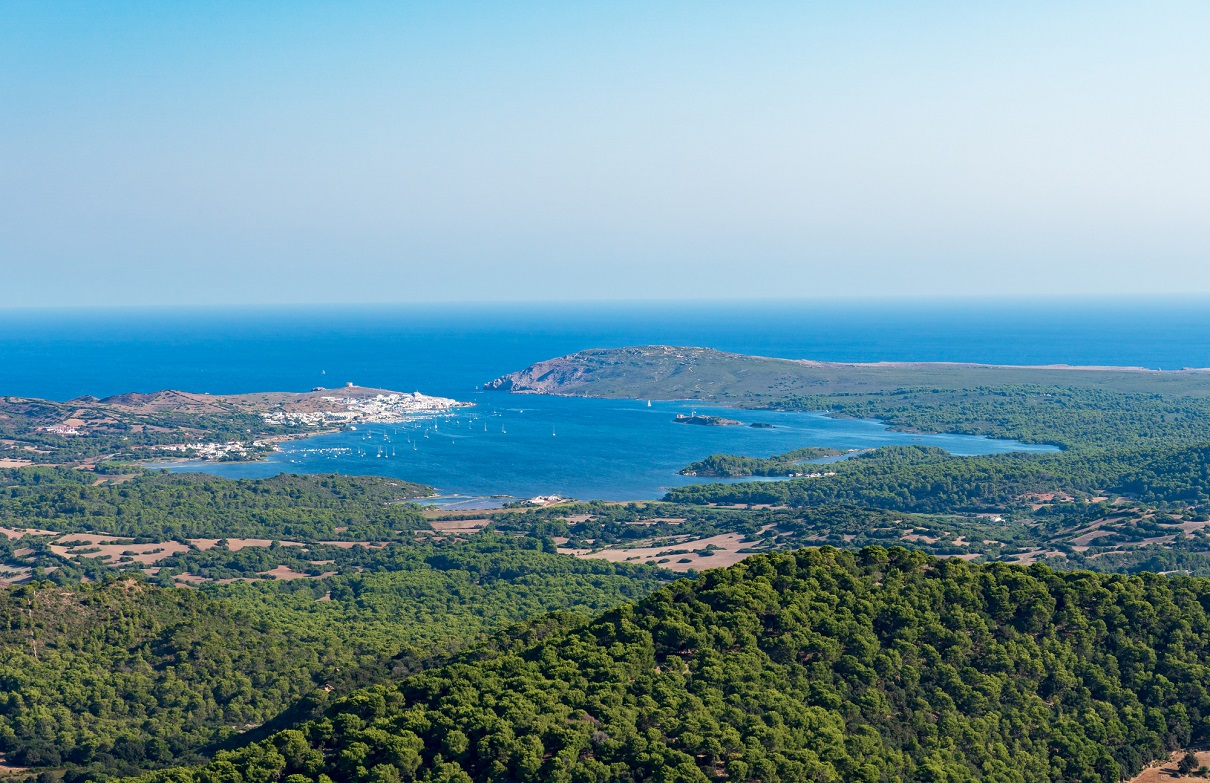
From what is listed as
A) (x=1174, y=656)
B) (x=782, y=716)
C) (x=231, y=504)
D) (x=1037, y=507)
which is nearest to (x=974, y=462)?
(x=1037, y=507)

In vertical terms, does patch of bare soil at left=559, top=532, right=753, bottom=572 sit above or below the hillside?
below

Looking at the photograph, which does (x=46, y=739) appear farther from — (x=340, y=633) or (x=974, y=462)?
(x=974, y=462)

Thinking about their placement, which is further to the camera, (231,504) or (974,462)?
(974,462)

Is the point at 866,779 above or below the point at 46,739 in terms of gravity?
above

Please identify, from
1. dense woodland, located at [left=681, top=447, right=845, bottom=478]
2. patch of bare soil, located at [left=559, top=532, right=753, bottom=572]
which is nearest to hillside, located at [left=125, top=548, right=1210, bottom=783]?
patch of bare soil, located at [left=559, top=532, right=753, bottom=572]

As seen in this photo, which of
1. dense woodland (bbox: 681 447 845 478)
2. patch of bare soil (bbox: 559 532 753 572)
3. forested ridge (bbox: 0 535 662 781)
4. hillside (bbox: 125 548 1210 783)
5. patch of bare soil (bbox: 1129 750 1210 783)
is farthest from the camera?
dense woodland (bbox: 681 447 845 478)

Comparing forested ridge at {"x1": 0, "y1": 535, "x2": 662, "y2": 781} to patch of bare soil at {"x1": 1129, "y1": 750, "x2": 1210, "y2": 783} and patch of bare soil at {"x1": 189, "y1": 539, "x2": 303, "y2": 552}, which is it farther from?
patch of bare soil at {"x1": 1129, "y1": 750, "x2": 1210, "y2": 783}

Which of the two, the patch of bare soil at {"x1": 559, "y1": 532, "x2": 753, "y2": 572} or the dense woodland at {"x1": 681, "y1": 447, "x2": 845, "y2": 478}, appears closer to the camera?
the patch of bare soil at {"x1": 559, "y1": 532, "x2": 753, "y2": 572}

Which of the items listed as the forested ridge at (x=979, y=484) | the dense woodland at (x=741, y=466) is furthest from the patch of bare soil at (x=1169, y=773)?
the dense woodland at (x=741, y=466)

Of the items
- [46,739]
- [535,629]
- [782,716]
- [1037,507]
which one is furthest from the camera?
[1037,507]
